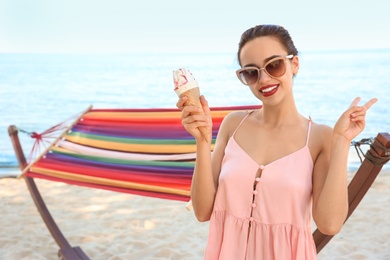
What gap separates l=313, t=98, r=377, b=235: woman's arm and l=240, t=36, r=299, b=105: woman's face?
18 centimetres

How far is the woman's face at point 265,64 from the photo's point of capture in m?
1.25

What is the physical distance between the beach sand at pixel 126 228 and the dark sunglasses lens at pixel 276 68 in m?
2.15

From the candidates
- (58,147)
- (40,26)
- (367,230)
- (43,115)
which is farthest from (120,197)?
(40,26)

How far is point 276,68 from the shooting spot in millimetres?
1251

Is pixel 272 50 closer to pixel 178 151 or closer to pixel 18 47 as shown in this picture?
pixel 178 151

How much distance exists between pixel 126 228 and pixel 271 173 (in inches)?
104

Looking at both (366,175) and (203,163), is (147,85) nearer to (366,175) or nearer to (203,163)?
(366,175)

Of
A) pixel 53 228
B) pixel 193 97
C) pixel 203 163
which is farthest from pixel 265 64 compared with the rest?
Answer: pixel 53 228

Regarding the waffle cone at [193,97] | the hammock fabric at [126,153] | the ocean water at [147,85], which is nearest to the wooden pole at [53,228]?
the hammock fabric at [126,153]

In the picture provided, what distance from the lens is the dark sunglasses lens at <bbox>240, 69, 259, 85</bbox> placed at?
49.6 inches

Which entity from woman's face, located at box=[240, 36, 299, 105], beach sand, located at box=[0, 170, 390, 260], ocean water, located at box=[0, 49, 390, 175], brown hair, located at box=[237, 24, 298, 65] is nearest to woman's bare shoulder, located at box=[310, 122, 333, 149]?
woman's face, located at box=[240, 36, 299, 105]

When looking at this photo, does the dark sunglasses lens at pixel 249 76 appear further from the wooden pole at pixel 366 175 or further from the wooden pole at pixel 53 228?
the wooden pole at pixel 53 228

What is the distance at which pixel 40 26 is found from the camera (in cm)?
2970

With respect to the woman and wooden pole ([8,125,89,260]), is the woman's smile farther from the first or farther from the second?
wooden pole ([8,125,89,260])
